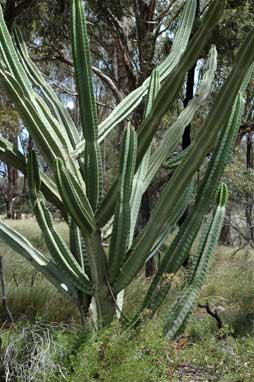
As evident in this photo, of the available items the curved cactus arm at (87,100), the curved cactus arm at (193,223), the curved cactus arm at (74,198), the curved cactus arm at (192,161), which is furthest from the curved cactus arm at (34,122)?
the curved cactus arm at (193,223)

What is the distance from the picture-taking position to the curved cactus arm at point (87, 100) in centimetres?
373

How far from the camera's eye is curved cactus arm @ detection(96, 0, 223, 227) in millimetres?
3355

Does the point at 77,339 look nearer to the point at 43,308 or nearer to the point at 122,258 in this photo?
the point at 122,258

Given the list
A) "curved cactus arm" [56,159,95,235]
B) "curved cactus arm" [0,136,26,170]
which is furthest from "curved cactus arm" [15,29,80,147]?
"curved cactus arm" [56,159,95,235]

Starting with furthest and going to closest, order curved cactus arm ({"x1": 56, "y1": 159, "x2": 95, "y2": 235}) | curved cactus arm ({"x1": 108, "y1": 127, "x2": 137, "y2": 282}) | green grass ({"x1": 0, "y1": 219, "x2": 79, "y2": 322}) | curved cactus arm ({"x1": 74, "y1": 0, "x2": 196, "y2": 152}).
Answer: green grass ({"x1": 0, "y1": 219, "x2": 79, "y2": 322}), curved cactus arm ({"x1": 74, "y1": 0, "x2": 196, "y2": 152}), curved cactus arm ({"x1": 108, "y1": 127, "x2": 137, "y2": 282}), curved cactus arm ({"x1": 56, "y1": 159, "x2": 95, "y2": 235})

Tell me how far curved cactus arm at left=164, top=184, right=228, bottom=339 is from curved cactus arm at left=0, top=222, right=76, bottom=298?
26.5 inches

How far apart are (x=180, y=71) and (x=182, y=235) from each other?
1058 millimetres

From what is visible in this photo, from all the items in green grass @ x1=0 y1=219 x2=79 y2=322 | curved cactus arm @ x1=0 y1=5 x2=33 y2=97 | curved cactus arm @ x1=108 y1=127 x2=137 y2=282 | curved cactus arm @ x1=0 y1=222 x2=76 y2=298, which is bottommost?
green grass @ x1=0 y1=219 x2=79 y2=322

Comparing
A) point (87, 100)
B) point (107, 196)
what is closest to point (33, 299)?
point (107, 196)

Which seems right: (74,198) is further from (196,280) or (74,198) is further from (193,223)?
(196,280)

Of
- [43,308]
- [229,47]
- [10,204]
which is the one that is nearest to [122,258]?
[43,308]

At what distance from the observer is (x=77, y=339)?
136 inches

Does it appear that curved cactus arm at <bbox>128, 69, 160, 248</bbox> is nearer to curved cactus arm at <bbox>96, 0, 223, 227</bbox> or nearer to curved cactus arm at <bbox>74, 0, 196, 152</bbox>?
curved cactus arm at <bbox>96, 0, 223, 227</bbox>

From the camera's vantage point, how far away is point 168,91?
11.9ft
